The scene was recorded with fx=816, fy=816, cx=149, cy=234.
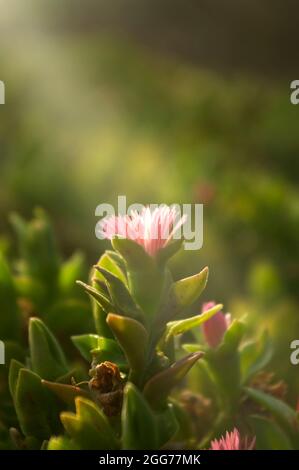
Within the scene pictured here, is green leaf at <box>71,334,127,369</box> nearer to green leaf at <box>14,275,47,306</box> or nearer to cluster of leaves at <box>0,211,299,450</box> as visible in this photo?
cluster of leaves at <box>0,211,299,450</box>

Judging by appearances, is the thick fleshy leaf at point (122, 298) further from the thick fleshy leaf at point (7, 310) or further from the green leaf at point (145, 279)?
the thick fleshy leaf at point (7, 310)

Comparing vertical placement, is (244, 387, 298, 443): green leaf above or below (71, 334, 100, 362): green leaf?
below

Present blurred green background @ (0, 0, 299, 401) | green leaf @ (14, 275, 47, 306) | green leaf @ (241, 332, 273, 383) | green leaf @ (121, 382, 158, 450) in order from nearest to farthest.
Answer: green leaf @ (121, 382, 158, 450), green leaf @ (241, 332, 273, 383), green leaf @ (14, 275, 47, 306), blurred green background @ (0, 0, 299, 401)

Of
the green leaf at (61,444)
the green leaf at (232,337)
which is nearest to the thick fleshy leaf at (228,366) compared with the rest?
the green leaf at (232,337)

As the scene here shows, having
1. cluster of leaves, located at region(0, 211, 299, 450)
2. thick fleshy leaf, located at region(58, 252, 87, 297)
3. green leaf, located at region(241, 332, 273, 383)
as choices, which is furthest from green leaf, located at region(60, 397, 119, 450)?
thick fleshy leaf, located at region(58, 252, 87, 297)

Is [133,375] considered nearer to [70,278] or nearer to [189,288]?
[189,288]
